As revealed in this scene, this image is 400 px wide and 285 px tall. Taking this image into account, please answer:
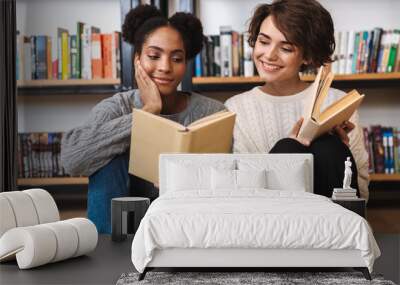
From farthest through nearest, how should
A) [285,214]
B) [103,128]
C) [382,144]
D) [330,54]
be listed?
[382,144] → [330,54] → [103,128] → [285,214]

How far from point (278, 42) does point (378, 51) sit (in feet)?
2.27

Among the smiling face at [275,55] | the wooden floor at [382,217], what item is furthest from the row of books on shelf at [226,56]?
the wooden floor at [382,217]

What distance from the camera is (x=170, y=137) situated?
12.3 feet

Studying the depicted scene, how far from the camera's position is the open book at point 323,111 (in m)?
3.64

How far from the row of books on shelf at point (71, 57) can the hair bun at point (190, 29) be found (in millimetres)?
509

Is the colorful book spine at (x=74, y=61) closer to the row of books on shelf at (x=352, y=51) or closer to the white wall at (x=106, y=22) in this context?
the white wall at (x=106, y=22)

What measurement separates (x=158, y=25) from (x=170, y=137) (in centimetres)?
73

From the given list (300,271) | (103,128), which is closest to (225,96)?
(103,128)

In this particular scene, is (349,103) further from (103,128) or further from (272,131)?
(103,128)

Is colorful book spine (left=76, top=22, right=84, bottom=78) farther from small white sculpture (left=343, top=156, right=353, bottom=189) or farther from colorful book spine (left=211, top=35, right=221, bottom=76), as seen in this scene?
small white sculpture (left=343, top=156, right=353, bottom=189)

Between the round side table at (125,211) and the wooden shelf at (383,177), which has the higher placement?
the wooden shelf at (383,177)

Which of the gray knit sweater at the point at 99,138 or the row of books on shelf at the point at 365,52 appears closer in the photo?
the gray knit sweater at the point at 99,138

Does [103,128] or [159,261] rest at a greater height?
[103,128]

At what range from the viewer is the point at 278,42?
13.7ft
